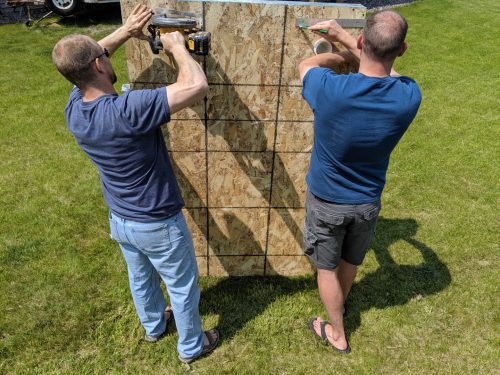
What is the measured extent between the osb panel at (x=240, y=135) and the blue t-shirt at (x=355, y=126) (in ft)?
2.20

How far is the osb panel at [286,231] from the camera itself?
13.1 feet

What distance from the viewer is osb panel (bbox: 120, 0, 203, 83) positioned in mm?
3023

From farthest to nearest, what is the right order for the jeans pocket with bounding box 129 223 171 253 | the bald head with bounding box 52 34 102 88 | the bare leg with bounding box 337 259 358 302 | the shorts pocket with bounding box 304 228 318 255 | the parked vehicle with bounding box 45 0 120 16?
the parked vehicle with bounding box 45 0 120 16 → the bare leg with bounding box 337 259 358 302 → the shorts pocket with bounding box 304 228 318 255 → the jeans pocket with bounding box 129 223 171 253 → the bald head with bounding box 52 34 102 88

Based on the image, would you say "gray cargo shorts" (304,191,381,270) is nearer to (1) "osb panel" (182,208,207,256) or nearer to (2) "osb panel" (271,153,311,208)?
(2) "osb panel" (271,153,311,208)

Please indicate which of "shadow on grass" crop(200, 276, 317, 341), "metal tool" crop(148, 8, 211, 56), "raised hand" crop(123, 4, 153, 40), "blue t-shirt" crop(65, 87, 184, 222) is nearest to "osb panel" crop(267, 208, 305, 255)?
"shadow on grass" crop(200, 276, 317, 341)

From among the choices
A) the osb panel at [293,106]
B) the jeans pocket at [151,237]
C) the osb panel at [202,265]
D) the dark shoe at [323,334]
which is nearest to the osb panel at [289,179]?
the osb panel at [293,106]

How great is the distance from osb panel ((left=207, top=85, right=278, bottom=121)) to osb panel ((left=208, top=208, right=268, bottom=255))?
902 mm

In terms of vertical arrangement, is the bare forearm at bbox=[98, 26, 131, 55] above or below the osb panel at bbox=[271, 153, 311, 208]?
above

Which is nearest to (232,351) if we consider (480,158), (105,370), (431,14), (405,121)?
(105,370)

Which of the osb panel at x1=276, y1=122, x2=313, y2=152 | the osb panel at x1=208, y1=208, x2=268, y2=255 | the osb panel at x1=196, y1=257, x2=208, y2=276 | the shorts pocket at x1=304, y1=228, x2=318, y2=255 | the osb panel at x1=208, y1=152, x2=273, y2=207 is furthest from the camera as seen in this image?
the osb panel at x1=196, y1=257, x2=208, y2=276

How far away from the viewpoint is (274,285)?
4.22 meters

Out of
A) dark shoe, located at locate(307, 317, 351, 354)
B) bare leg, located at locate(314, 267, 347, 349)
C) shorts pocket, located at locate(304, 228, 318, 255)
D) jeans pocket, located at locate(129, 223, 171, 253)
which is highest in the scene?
jeans pocket, located at locate(129, 223, 171, 253)

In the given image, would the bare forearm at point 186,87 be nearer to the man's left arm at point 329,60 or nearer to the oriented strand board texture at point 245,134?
the oriented strand board texture at point 245,134

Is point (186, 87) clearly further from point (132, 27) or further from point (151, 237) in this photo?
point (151, 237)
